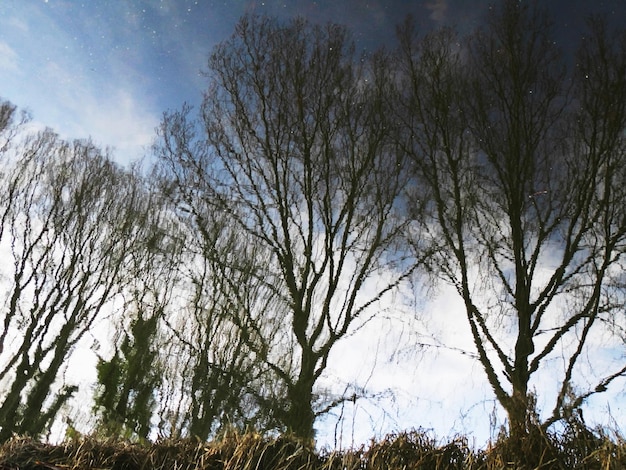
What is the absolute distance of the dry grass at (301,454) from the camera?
7.02 ft

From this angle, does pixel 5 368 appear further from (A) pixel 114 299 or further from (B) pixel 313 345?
(B) pixel 313 345

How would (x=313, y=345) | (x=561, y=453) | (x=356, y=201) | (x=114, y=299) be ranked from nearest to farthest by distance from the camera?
(x=561, y=453) → (x=313, y=345) → (x=356, y=201) → (x=114, y=299)

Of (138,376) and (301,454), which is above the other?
(138,376)

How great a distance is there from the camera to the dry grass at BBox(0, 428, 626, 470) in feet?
7.02

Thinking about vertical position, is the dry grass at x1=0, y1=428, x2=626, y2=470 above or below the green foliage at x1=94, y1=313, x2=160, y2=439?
below

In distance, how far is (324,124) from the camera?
8398 millimetres

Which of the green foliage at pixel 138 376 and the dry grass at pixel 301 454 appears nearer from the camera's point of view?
the dry grass at pixel 301 454

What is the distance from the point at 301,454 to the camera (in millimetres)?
2365

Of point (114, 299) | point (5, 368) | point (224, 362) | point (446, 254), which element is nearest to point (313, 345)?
point (446, 254)

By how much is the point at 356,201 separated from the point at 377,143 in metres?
1.18

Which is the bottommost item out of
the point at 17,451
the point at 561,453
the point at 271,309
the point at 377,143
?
the point at 17,451

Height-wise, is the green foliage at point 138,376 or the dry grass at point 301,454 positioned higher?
the green foliage at point 138,376

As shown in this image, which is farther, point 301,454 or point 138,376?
point 138,376

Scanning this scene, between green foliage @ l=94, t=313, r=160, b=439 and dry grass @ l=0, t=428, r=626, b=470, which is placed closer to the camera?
dry grass @ l=0, t=428, r=626, b=470
